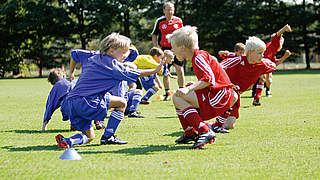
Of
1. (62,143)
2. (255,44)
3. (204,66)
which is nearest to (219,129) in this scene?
(255,44)

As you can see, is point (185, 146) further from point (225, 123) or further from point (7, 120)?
point (7, 120)

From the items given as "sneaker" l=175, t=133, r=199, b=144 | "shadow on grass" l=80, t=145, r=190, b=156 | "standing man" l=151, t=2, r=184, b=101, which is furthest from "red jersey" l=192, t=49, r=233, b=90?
"standing man" l=151, t=2, r=184, b=101

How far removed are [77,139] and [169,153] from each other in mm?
1202

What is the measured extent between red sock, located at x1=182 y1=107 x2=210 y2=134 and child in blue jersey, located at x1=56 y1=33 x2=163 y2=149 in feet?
2.50

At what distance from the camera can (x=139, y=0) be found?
39.8 meters

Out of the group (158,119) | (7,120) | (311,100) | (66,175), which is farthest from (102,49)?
(311,100)

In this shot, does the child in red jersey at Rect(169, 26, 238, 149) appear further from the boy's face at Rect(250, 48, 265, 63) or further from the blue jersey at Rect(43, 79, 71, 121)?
the blue jersey at Rect(43, 79, 71, 121)

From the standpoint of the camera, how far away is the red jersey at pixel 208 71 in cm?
455

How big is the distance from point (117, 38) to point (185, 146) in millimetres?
1514

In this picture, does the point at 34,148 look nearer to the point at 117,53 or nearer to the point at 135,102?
the point at 117,53

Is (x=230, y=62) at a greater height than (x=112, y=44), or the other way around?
(x=112, y=44)

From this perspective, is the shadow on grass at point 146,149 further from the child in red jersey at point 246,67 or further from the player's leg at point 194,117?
the child in red jersey at point 246,67

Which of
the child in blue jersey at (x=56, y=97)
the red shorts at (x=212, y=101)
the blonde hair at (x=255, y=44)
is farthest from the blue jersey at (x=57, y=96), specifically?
the blonde hair at (x=255, y=44)

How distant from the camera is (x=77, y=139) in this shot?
4895mm
